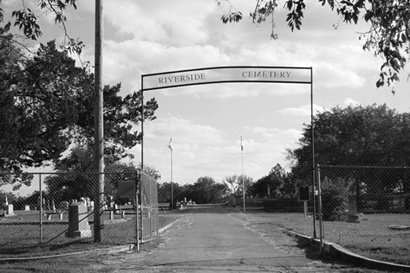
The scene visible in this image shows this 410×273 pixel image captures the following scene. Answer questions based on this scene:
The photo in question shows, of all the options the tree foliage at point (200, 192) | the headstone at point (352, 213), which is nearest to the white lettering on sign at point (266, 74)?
the headstone at point (352, 213)

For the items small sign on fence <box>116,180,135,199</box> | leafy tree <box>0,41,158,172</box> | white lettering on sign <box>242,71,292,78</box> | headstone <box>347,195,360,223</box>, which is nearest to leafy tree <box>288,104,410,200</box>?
headstone <box>347,195,360,223</box>

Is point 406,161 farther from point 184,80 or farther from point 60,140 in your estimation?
point 184,80

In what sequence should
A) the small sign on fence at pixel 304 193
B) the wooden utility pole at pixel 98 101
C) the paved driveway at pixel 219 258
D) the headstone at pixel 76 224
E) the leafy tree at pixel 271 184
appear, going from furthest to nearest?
the leafy tree at pixel 271 184 → the small sign on fence at pixel 304 193 → the headstone at pixel 76 224 → the wooden utility pole at pixel 98 101 → the paved driveway at pixel 219 258

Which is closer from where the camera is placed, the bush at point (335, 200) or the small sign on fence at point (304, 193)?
the small sign on fence at point (304, 193)

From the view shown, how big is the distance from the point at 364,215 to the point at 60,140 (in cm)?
1797

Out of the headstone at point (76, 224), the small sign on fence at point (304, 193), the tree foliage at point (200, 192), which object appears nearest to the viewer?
the headstone at point (76, 224)

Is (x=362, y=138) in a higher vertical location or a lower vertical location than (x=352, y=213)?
higher

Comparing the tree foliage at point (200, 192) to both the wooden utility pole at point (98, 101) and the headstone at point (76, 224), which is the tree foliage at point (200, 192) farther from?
the wooden utility pole at point (98, 101)

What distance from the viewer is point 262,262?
11859mm

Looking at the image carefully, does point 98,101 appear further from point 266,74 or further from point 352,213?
point 352,213

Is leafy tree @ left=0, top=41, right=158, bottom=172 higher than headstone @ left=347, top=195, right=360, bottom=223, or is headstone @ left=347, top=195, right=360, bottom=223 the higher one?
leafy tree @ left=0, top=41, right=158, bottom=172

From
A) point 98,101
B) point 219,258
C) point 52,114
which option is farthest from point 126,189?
point 52,114

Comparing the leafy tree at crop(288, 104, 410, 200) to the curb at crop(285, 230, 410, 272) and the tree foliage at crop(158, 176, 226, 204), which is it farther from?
the tree foliage at crop(158, 176, 226, 204)

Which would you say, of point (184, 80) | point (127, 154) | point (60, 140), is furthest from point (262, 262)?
point (127, 154)
